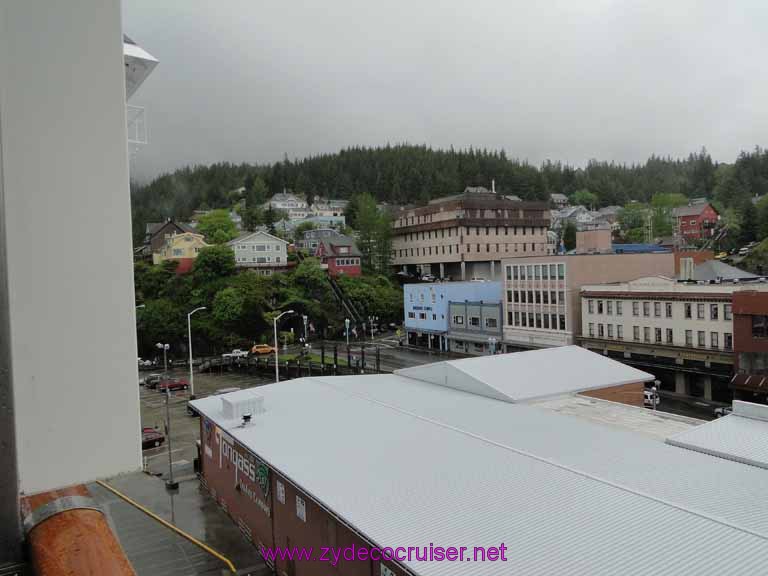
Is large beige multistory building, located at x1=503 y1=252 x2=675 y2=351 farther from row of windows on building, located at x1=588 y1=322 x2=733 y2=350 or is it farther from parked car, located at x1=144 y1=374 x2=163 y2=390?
parked car, located at x1=144 y1=374 x2=163 y2=390

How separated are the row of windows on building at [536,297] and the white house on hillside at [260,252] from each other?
3385 centimetres

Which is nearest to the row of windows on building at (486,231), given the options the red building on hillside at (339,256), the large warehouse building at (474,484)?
the red building on hillside at (339,256)

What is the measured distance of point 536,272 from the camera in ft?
157

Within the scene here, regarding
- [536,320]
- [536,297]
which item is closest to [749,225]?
[536,297]

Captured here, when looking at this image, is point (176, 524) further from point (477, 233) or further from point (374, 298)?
point (477, 233)

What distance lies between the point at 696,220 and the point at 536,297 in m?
72.9

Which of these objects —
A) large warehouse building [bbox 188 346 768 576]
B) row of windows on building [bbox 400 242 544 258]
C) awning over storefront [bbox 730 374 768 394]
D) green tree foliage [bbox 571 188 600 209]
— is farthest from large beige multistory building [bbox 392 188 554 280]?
green tree foliage [bbox 571 188 600 209]

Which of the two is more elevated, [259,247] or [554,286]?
[259,247]

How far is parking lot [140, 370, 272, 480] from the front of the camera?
87.5 feet

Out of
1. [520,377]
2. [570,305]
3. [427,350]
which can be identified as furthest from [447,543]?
[427,350]

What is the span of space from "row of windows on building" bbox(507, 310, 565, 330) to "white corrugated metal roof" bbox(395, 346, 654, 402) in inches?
734

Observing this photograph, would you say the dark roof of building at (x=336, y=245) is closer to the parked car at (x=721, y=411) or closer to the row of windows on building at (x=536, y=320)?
the row of windows on building at (x=536, y=320)

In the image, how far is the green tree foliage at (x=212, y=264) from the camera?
67938mm

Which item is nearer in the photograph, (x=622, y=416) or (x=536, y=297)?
(x=622, y=416)
